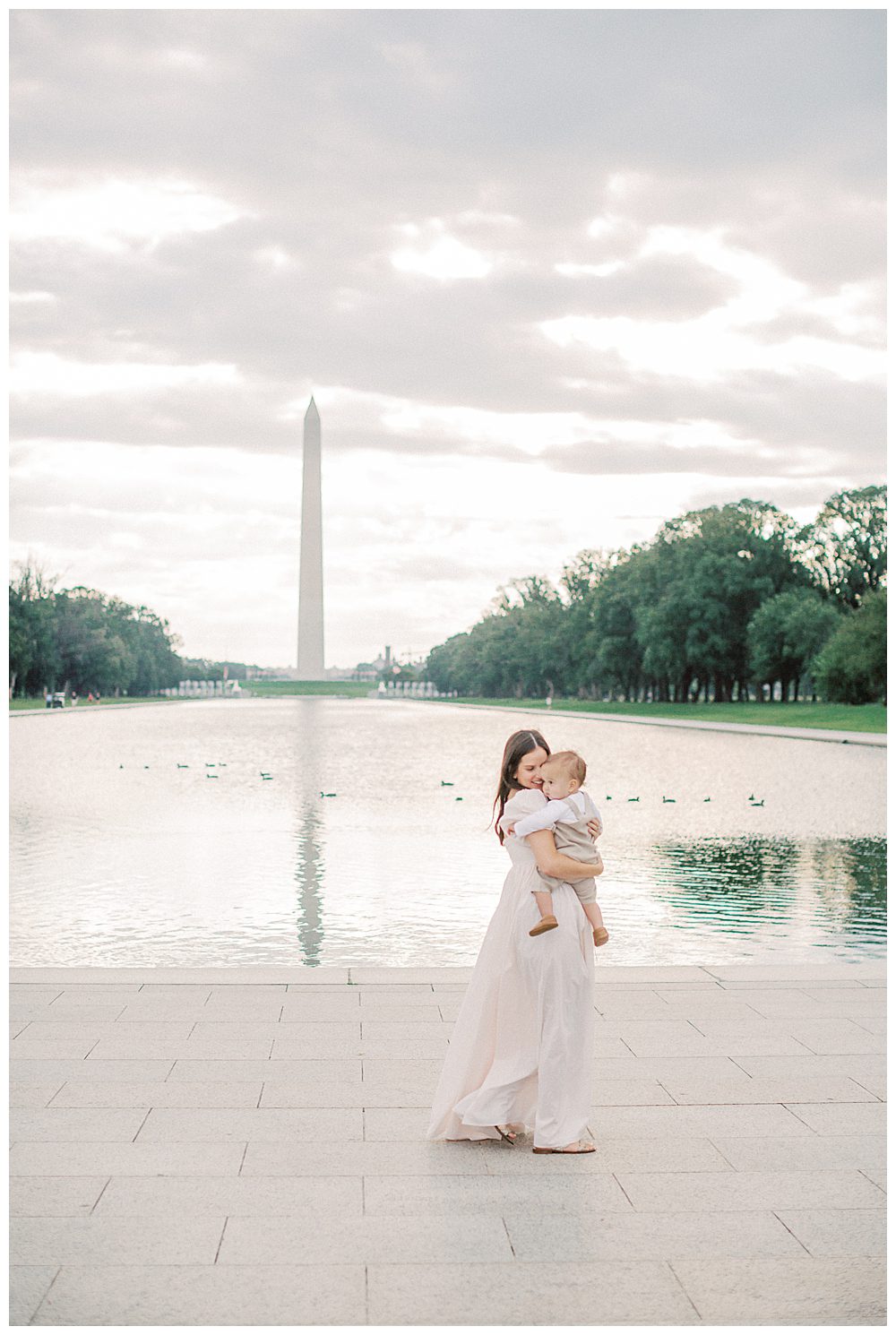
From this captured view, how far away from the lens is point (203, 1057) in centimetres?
655

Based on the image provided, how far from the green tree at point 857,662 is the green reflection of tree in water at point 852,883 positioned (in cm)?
4098

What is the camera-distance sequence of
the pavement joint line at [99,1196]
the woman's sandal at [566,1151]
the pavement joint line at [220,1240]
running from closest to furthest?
the pavement joint line at [220,1240]
the pavement joint line at [99,1196]
the woman's sandal at [566,1151]

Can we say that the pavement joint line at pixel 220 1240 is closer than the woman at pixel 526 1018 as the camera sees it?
Yes

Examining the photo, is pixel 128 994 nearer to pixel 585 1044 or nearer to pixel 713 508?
pixel 585 1044

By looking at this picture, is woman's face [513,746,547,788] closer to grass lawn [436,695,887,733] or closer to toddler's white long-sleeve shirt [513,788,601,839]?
toddler's white long-sleeve shirt [513,788,601,839]

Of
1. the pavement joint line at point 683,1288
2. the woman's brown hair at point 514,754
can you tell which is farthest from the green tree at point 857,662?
the pavement joint line at point 683,1288

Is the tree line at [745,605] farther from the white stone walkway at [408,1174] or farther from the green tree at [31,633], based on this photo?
the white stone walkway at [408,1174]

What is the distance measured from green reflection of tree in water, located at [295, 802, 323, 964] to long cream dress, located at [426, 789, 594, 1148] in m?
4.43

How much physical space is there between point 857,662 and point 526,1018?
53.7 meters

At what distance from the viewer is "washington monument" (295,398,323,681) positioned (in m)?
93.9

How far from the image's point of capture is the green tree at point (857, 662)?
56.6m

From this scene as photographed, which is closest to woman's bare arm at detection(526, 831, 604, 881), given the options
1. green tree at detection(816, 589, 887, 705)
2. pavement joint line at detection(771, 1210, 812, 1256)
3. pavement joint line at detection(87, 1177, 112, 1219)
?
pavement joint line at detection(771, 1210, 812, 1256)

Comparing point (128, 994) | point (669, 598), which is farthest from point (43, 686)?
point (128, 994)

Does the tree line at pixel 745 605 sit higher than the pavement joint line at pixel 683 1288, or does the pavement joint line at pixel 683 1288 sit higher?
the tree line at pixel 745 605
